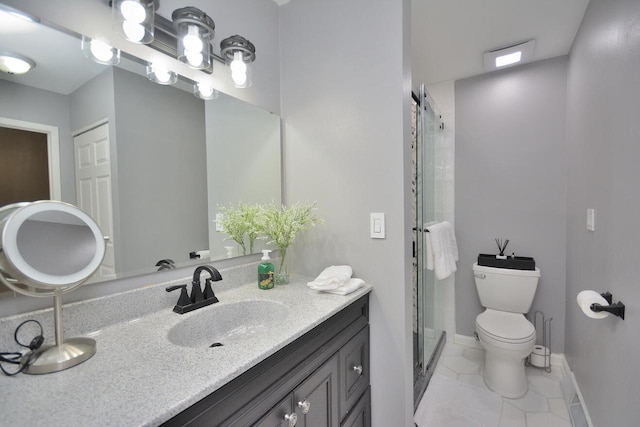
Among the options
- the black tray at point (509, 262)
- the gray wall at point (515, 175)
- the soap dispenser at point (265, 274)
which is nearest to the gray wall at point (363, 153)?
the soap dispenser at point (265, 274)

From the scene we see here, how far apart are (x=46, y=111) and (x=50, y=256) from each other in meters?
0.46

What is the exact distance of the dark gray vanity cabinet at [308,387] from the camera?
0.68 m

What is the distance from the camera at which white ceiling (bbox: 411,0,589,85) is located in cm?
164

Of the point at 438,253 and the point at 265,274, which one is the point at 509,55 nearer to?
the point at 438,253

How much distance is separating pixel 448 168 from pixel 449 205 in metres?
0.35

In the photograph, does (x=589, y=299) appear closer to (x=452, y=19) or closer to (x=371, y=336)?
(x=371, y=336)

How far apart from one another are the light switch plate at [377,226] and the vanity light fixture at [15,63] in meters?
1.30

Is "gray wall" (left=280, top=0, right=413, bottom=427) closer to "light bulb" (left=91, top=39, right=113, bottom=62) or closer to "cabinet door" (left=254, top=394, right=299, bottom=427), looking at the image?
"cabinet door" (left=254, top=394, right=299, bottom=427)

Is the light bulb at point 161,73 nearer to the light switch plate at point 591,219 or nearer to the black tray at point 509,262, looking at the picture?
the light switch plate at point 591,219

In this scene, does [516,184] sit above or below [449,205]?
above

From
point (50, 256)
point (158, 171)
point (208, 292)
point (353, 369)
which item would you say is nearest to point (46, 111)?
point (158, 171)

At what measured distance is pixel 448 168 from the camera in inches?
103

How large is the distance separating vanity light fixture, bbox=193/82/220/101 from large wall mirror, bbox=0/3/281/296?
3 cm


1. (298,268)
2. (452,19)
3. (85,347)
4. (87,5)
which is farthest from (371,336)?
(452,19)
